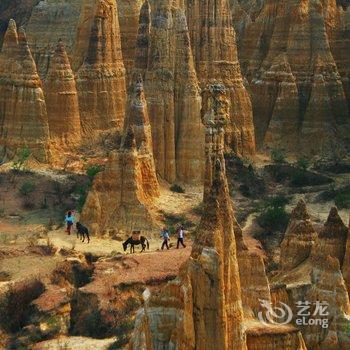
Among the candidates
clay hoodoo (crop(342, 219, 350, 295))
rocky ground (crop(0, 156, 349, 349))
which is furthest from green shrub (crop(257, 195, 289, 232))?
clay hoodoo (crop(342, 219, 350, 295))

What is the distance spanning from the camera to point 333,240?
52.9 feet

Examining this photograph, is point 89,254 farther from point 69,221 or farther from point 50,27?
point 50,27

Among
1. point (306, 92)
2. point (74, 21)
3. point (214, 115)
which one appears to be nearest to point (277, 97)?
point (306, 92)

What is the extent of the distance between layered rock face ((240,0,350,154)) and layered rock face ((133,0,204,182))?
811cm

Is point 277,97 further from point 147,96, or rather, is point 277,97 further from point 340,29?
point 147,96

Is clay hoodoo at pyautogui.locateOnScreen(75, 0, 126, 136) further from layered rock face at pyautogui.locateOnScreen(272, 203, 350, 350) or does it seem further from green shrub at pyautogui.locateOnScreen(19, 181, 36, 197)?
layered rock face at pyautogui.locateOnScreen(272, 203, 350, 350)

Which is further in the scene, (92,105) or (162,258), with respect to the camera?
(92,105)

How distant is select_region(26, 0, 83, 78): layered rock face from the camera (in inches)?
1693

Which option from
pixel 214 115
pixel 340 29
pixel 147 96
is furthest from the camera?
pixel 340 29

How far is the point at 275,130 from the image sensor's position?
3969cm

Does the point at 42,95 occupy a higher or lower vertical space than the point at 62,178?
higher

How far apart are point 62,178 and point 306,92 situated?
1359cm

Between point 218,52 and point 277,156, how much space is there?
547cm

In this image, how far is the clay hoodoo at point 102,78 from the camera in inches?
1457
